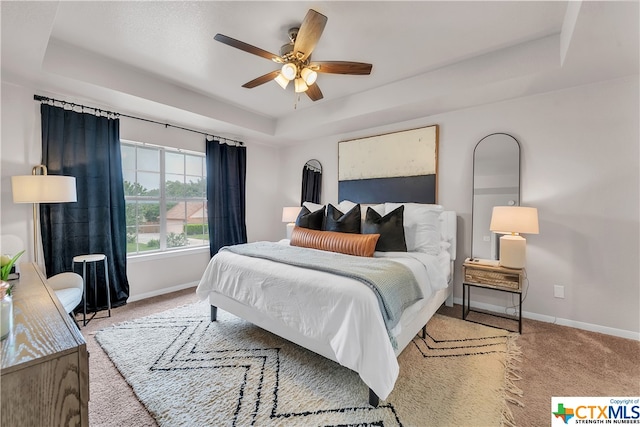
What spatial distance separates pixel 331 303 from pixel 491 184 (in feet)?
7.87

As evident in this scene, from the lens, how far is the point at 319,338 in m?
1.71

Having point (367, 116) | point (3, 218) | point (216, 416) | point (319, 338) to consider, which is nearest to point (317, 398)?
point (319, 338)

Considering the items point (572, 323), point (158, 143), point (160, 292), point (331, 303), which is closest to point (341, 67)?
point (331, 303)

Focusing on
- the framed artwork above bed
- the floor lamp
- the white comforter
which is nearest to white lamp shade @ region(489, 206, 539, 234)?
the white comforter

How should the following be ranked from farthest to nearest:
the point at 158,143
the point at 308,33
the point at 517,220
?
the point at 158,143
the point at 517,220
the point at 308,33

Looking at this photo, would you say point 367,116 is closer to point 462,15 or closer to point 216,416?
point 462,15

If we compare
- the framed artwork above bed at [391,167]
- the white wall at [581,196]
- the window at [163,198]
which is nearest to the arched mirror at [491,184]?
the white wall at [581,196]

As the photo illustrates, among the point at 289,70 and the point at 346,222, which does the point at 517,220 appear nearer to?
the point at 346,222

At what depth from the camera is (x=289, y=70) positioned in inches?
82.7

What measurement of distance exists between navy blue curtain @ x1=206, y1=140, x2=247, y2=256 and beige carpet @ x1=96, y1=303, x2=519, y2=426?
1.79 meters

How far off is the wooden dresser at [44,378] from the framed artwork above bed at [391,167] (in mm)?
3342

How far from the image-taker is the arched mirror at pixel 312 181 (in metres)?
4.47

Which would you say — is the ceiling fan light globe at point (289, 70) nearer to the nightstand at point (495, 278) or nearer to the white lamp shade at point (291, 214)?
the white lamp shade at point (291, 214)

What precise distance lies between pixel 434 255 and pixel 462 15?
6.52 ft
